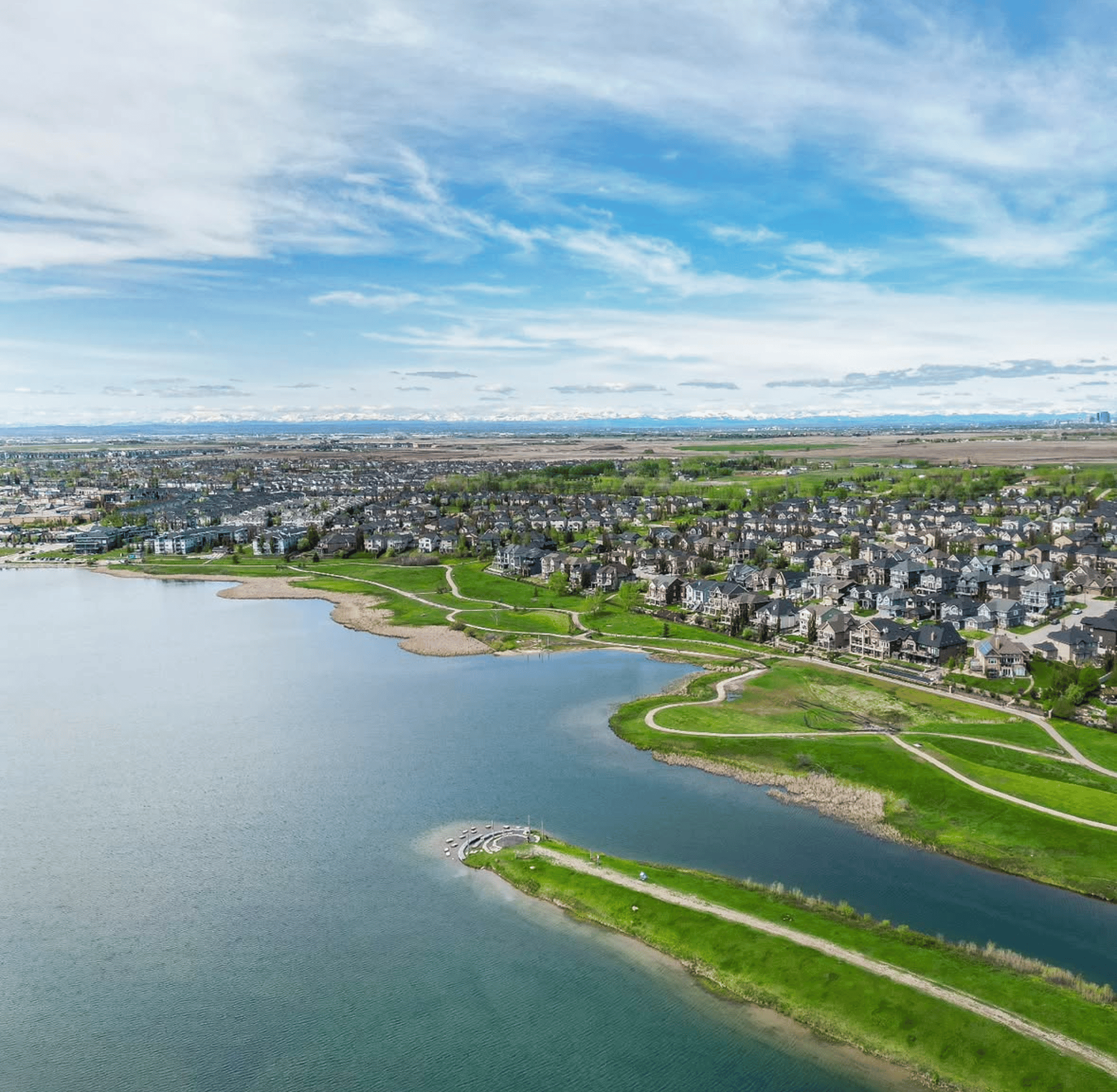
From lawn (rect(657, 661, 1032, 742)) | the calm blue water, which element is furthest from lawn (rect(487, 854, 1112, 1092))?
lawn (rect(657, 661, 1032, 742))

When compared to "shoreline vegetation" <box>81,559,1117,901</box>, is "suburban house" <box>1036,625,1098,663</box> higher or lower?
higher

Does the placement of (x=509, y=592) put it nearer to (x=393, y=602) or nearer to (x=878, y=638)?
(x=393, y=602)

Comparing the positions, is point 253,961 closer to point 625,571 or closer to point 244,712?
point 244,712

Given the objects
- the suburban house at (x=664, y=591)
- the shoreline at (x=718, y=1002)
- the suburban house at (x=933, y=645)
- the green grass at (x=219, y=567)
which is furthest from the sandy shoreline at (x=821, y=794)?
the green grass at (x=219, y=567)

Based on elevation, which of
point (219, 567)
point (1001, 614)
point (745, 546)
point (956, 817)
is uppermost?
point (745, 546)

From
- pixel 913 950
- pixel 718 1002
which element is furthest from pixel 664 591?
pixel 718 1002

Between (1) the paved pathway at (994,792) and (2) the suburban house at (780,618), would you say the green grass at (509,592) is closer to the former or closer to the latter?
(2) the suburban house at (780,618)

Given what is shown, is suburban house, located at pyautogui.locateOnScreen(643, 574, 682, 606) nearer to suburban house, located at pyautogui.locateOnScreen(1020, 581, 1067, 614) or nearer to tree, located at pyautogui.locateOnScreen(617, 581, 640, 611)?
tree, located at pyautogui.locateOnScreen(617, 581, 640, 611)
